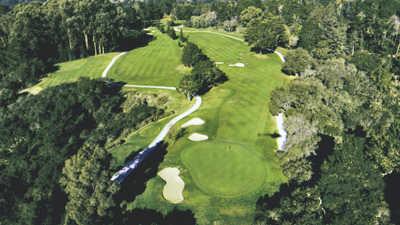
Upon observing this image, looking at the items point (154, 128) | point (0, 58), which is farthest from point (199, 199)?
point (0, 58)

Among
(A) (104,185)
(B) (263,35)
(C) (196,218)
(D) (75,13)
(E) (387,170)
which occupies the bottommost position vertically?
(C) (196,218)

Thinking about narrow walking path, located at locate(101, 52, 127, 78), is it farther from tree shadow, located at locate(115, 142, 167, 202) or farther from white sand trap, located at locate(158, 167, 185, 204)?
white sand trap, located at locate(158, 167, 185, 204)

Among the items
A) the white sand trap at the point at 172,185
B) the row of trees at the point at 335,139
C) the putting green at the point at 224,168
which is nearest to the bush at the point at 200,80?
the row of trees at the point at 335,139

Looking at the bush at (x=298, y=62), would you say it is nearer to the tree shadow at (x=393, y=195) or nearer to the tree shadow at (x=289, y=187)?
the tree shadow at (x=289, y=187)

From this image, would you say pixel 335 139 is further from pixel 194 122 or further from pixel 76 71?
pixel 76 71

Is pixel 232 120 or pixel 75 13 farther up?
pixel 75 13

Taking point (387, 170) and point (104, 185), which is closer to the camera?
point (104, 185)

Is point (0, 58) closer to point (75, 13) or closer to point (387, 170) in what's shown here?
point (75, 13)

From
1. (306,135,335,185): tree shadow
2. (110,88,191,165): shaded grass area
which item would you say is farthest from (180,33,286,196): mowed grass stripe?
(110,88,191,165): shaded grass area
